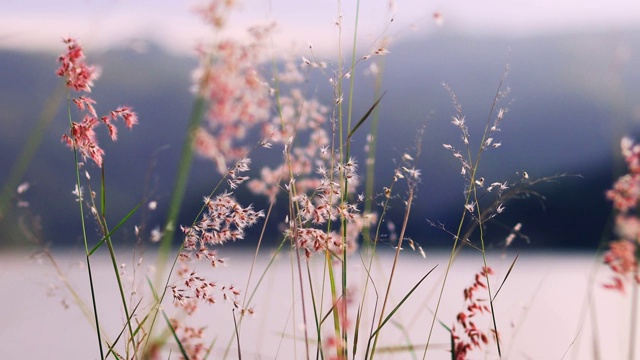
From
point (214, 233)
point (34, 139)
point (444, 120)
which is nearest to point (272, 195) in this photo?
point (214, 233)

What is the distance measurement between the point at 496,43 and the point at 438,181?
3.37 meters

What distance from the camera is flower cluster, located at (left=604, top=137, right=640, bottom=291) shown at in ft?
4.06

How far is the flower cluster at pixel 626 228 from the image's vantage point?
124 centimetres

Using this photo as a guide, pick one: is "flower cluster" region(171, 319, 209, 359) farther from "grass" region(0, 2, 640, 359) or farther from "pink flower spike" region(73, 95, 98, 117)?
"pink flower spike" region(73, 95, 98, 117)

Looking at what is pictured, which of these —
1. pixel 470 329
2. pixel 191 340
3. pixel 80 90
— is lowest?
pixel 191 340

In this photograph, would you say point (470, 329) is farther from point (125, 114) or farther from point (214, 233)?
point (125, 114)

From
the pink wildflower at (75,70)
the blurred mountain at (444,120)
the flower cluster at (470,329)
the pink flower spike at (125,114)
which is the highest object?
the pink wildflower at (75,70)

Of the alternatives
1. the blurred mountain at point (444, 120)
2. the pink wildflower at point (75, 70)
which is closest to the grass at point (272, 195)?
the pink wildflower at point (75, 70)

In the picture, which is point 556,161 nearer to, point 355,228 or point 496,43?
point 496,43

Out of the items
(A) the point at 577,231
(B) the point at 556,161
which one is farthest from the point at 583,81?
(A) the point at 577,231

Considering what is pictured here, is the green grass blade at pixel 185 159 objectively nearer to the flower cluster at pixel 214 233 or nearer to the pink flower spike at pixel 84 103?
the flower cluster at pixel 214 233

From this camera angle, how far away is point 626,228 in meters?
1.24

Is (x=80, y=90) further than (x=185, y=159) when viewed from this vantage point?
Yes

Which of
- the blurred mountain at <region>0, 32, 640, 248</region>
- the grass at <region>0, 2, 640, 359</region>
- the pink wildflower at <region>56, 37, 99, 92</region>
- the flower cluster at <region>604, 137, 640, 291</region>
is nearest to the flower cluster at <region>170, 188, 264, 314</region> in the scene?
the grass at <region>0, 2, 640, 359</region>
